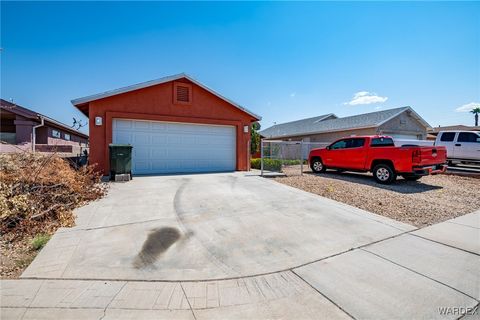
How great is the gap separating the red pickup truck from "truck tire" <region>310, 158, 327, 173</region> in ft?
0.29

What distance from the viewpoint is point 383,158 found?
8.84m

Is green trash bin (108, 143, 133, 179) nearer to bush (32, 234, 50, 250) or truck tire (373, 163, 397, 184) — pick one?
bush (32, 234, 50, 250)

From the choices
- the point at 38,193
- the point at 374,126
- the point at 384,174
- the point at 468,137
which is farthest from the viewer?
the point at 374,126

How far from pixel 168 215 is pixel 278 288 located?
315cm

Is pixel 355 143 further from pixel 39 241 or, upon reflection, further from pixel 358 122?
pixel 39 241

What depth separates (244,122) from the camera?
41.8 feet

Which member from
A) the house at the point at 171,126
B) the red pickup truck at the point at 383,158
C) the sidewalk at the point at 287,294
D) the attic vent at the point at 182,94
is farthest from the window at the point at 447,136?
the attic vent at the point at 182,94

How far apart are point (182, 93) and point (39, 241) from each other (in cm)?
884

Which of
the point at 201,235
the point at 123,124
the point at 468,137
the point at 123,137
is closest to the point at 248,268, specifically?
the point at 201,235

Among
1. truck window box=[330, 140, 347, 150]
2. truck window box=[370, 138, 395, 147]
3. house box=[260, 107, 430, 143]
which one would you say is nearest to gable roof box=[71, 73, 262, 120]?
truck window box=[330, 140, 347, 150]

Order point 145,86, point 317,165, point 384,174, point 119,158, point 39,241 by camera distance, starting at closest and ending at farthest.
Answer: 1. point 39,241
2. point 119,158
3. point 384,174
4. point 145,86
5. point 317,165

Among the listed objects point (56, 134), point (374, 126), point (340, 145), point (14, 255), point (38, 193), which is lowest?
point (14, 255)

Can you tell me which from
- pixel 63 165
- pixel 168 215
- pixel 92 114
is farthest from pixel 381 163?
pixel 92 114

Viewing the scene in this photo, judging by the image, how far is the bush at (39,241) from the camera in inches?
140
